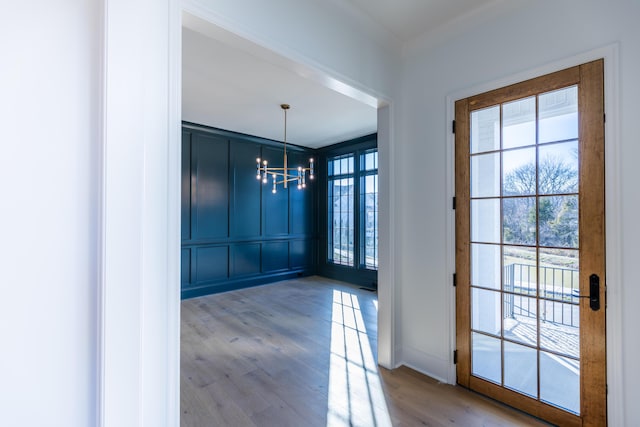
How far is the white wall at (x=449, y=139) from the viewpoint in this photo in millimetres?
1760

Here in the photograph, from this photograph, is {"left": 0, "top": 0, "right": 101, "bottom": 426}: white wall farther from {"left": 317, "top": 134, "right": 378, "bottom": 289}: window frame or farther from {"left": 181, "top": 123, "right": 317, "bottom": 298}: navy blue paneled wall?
{"left": 317, "top": 134, "right": 378, "bottom": 289}: window frame

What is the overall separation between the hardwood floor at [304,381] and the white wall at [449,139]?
1.37 feet

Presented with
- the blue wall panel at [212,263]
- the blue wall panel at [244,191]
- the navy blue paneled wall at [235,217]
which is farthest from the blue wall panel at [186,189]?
the blue wall panel at [244,191]

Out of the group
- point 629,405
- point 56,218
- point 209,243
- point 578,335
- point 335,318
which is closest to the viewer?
point 56,218

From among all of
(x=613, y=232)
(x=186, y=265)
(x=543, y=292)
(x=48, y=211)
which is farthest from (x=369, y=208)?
(x=48, y=211)

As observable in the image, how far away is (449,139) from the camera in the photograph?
2.57 m

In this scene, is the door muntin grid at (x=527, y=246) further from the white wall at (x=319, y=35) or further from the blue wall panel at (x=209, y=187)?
the blue wall panel at (x=209, y=187)

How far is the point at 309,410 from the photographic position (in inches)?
86.7

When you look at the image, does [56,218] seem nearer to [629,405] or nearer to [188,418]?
[188,418]

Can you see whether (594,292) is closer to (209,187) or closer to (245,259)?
(245,259)

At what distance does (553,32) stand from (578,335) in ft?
7.01

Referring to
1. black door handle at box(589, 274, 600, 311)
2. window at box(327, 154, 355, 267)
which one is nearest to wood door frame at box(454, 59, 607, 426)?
black door handle at box(589, 274, 600, 311)

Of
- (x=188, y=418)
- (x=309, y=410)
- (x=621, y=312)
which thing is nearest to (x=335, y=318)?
(x=309, y=410)

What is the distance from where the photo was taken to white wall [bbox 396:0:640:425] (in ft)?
5.77
